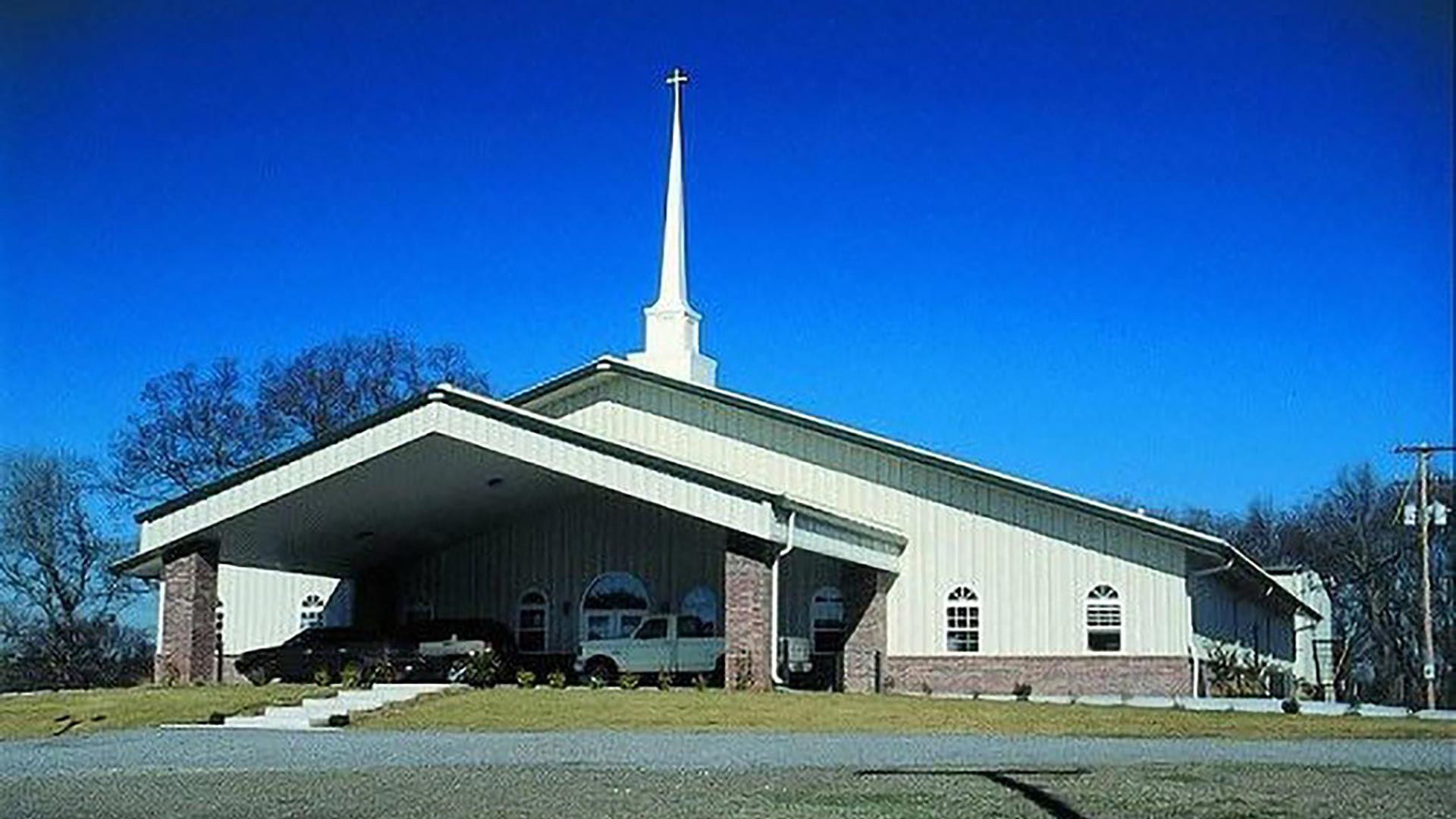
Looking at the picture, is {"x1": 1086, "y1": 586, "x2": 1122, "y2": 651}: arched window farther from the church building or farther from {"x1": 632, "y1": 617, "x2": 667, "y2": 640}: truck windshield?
{"x1": 632, "y1": 617, "x2": 667, "y2": 640}: truck windshield

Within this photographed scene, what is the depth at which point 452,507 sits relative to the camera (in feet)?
118

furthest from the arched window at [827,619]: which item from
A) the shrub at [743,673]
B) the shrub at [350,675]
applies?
the shrub at [350,675]

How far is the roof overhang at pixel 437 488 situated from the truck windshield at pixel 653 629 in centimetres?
285

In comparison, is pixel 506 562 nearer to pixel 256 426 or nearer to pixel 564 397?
pixel 564 397

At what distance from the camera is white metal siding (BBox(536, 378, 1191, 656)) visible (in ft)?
110

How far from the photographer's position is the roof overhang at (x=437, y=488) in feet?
99.6

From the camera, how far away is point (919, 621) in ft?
114

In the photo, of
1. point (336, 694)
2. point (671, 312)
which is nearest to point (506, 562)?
point (671, 312)

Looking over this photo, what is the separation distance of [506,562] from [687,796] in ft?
82.6

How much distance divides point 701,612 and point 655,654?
2378mm

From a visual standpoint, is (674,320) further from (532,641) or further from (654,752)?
(654,752)

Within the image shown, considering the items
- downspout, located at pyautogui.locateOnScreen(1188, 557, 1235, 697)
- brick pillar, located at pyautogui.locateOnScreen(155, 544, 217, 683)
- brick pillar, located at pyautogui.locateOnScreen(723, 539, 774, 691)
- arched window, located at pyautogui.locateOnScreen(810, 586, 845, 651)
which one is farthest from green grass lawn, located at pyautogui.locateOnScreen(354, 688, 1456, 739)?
arched window, located at pyautogui.locateOnScreen(810, 586, 845, 651)

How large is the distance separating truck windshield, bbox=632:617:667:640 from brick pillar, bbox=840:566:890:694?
331cm

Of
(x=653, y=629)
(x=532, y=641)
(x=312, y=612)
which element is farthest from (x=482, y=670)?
(x=312, y=612)
